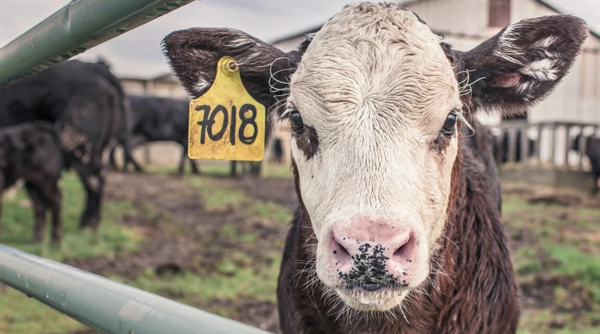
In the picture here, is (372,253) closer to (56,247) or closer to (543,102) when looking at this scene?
(56,247)

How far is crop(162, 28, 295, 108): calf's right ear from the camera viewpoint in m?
2.04

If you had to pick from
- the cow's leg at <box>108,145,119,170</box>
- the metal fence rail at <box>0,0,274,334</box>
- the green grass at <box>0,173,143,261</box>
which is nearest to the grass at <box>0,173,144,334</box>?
the green grass at <box>0,173,143,261</box>

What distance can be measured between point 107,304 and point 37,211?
585cm

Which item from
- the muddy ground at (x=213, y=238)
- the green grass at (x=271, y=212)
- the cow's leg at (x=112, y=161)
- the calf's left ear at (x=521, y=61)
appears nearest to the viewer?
the calf's left ear at (x=521, y=61)

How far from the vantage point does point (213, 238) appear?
682cm

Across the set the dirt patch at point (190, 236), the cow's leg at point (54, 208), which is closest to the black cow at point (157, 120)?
the dirt patch at point (190, 236)

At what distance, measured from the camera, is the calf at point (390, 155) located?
4.74 ft

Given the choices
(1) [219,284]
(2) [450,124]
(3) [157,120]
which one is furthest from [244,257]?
(3) [157,120]

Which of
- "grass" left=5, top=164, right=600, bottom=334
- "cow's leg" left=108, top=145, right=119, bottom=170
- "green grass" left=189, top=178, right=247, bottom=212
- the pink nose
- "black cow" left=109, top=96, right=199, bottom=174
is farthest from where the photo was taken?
"black cow" left=109, top=96, right=199, bottom=174

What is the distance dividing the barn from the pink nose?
1077 centimetres

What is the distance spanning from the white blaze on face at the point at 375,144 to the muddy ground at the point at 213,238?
2565 millimetres

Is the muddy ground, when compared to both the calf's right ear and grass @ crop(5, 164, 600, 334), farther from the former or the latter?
the calf's right ear

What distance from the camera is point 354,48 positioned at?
1870 mm

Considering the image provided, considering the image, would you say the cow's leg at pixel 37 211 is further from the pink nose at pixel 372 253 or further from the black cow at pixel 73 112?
the pink nose at pixel 372 253
